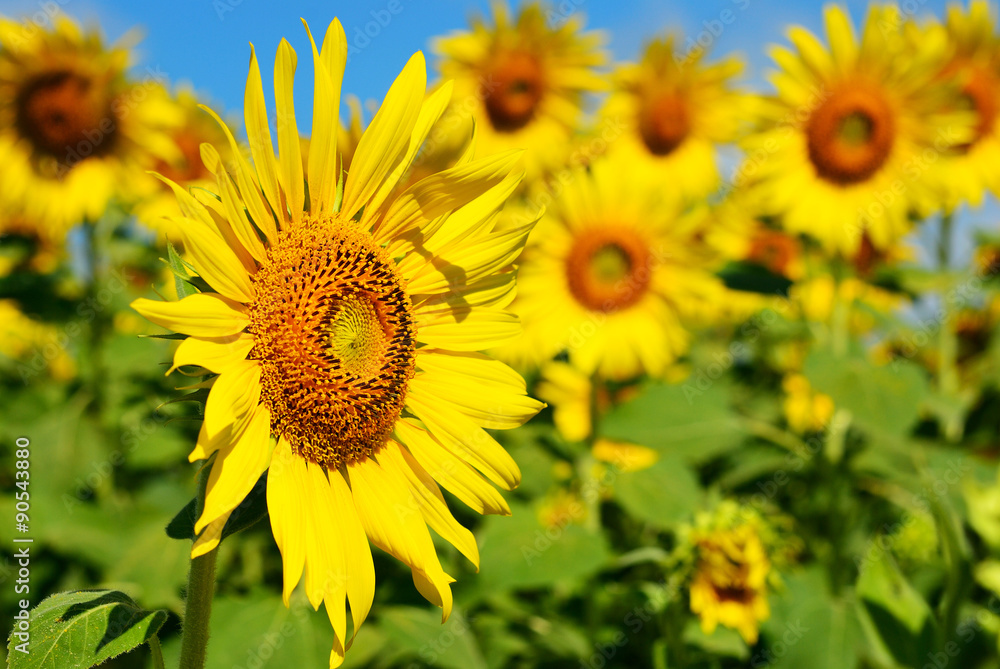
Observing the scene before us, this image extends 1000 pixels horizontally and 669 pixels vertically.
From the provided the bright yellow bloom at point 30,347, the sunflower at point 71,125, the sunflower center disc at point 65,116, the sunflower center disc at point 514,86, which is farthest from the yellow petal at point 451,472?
the sunflower center disc at point 514,86

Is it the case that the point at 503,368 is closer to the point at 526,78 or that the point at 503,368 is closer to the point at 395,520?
the point at 395,520

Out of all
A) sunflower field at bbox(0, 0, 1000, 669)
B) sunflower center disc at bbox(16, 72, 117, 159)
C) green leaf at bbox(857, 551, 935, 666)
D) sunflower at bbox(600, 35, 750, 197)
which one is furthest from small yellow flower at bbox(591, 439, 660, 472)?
sunflower center disc at bbox(16, 72, 117, 159)

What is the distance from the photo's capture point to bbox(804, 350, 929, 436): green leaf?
10.3 ft

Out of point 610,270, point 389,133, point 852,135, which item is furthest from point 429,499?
point 852,135

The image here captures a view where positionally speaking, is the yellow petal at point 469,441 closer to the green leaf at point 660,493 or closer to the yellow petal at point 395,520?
the yellow petal at point 395,520

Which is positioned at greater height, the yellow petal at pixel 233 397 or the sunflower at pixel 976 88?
the sunflower at pixel 976 88

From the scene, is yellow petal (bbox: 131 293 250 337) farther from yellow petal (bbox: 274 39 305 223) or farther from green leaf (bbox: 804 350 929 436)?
green leaf (bbox: 804 350 929 436)

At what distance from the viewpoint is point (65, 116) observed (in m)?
4.18

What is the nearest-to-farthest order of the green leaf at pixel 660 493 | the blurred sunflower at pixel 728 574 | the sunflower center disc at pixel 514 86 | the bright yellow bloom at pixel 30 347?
the blurred sunflower at pixel 728 574 → the green leaf at pixel 660 493 → the bright yellow bloom at pixel 30 347 → the sunflower center disc at pixel 514 86

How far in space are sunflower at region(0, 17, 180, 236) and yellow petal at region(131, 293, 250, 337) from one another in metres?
3.16

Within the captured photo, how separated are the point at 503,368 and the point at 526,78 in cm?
357

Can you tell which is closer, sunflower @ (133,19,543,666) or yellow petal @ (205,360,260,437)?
yellow petal @ (205,360,260,437)

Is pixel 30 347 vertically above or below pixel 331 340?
below

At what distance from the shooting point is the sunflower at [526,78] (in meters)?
4.84
